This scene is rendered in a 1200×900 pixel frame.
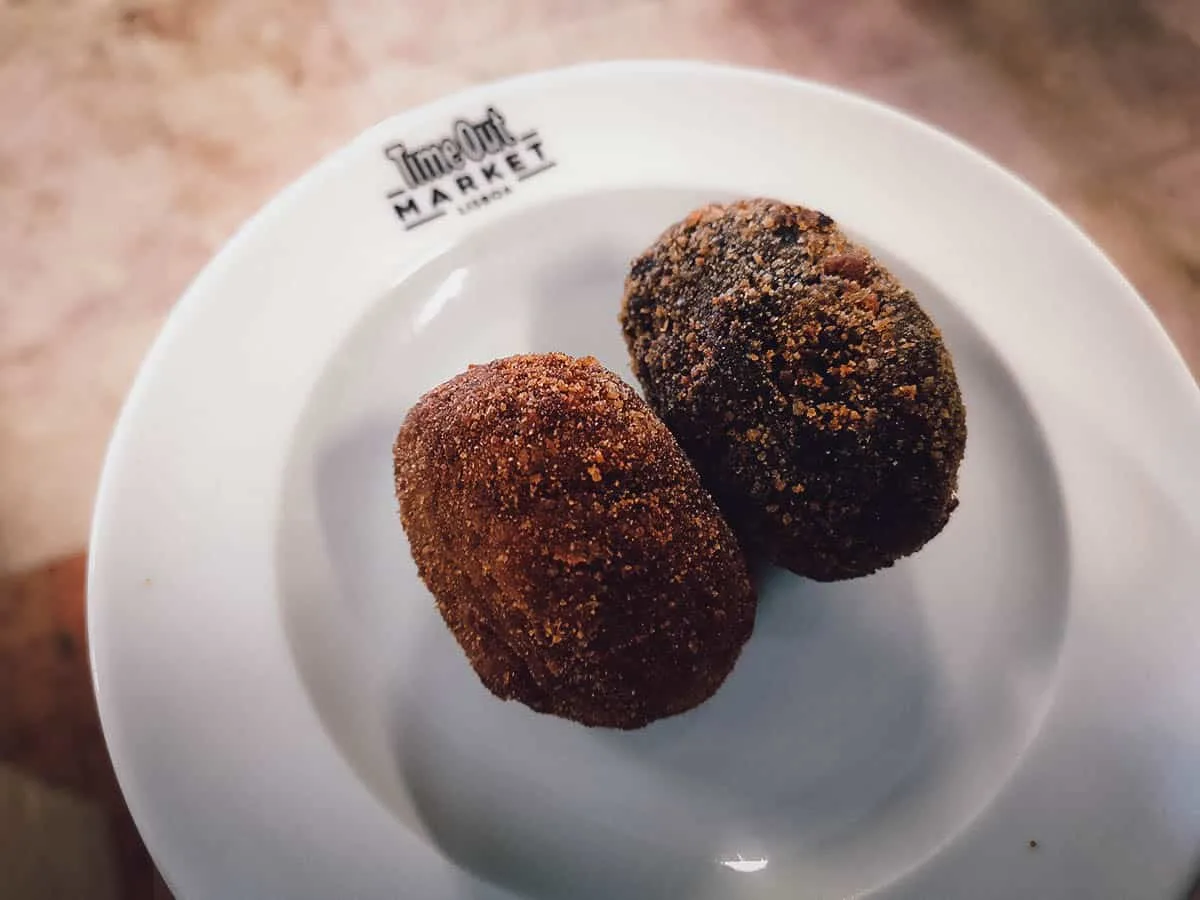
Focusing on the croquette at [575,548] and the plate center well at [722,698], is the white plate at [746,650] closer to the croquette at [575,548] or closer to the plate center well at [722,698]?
the plate center well at [722,698]

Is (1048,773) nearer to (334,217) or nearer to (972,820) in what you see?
(972,820)

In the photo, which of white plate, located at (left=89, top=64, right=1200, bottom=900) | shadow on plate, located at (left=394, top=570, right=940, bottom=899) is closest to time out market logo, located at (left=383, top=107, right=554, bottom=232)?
white plate, located at (left=89, top=64, right=1200, bottom=900)

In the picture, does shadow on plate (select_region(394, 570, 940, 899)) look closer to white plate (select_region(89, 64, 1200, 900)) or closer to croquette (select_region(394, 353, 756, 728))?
white plate (select_region(89, 64, 1200, 900))

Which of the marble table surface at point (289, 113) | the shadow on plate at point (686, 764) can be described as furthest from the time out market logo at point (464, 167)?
the shadow on plate at point (686, 764)

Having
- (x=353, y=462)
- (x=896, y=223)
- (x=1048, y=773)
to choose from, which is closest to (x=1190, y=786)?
(x=1048, y=773)

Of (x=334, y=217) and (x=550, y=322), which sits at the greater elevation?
(x=334, y=217)
